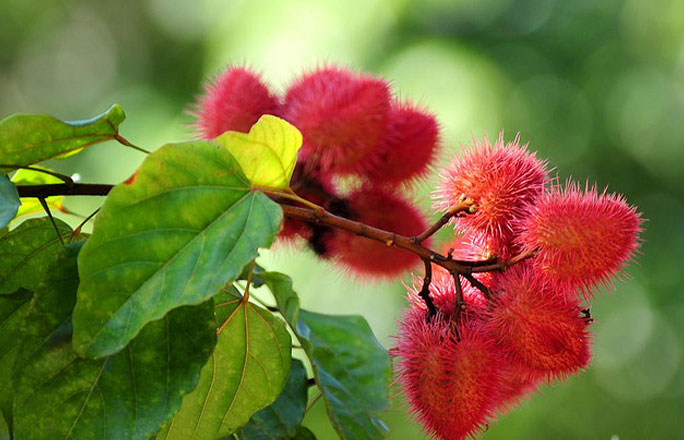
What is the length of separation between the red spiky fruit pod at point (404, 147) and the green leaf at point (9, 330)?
302mm

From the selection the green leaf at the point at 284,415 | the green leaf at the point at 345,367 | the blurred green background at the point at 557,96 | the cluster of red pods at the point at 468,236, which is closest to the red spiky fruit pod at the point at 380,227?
the cluster of red pods at the point at 468,236

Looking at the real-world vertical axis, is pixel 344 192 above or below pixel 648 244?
below

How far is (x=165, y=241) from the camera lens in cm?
50

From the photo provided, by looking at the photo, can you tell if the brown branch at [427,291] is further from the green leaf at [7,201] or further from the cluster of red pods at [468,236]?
the green leaf at [7,201]

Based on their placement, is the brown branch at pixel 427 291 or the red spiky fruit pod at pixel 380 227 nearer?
the brown branch at pixel 427 291

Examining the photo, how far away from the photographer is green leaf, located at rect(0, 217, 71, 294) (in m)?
0.63

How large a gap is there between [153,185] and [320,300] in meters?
2.05

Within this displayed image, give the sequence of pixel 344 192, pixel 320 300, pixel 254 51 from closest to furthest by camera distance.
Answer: pixel 344 192, pixel 320 300, pixel 254 51

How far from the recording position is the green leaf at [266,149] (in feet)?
1.90

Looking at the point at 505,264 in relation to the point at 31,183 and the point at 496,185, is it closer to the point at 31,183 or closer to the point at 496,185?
the point at 496,185

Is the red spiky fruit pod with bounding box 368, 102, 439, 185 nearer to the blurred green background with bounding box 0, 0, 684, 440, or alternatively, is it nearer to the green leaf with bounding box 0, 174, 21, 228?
the green leaf with bounding box 0, 174, 21, 228

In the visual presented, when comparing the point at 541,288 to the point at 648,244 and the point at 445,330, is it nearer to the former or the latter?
the point at 445,330

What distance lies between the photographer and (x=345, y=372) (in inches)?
20.3

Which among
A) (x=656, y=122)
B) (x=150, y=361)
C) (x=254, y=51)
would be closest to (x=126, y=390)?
(x=150, y=361)
